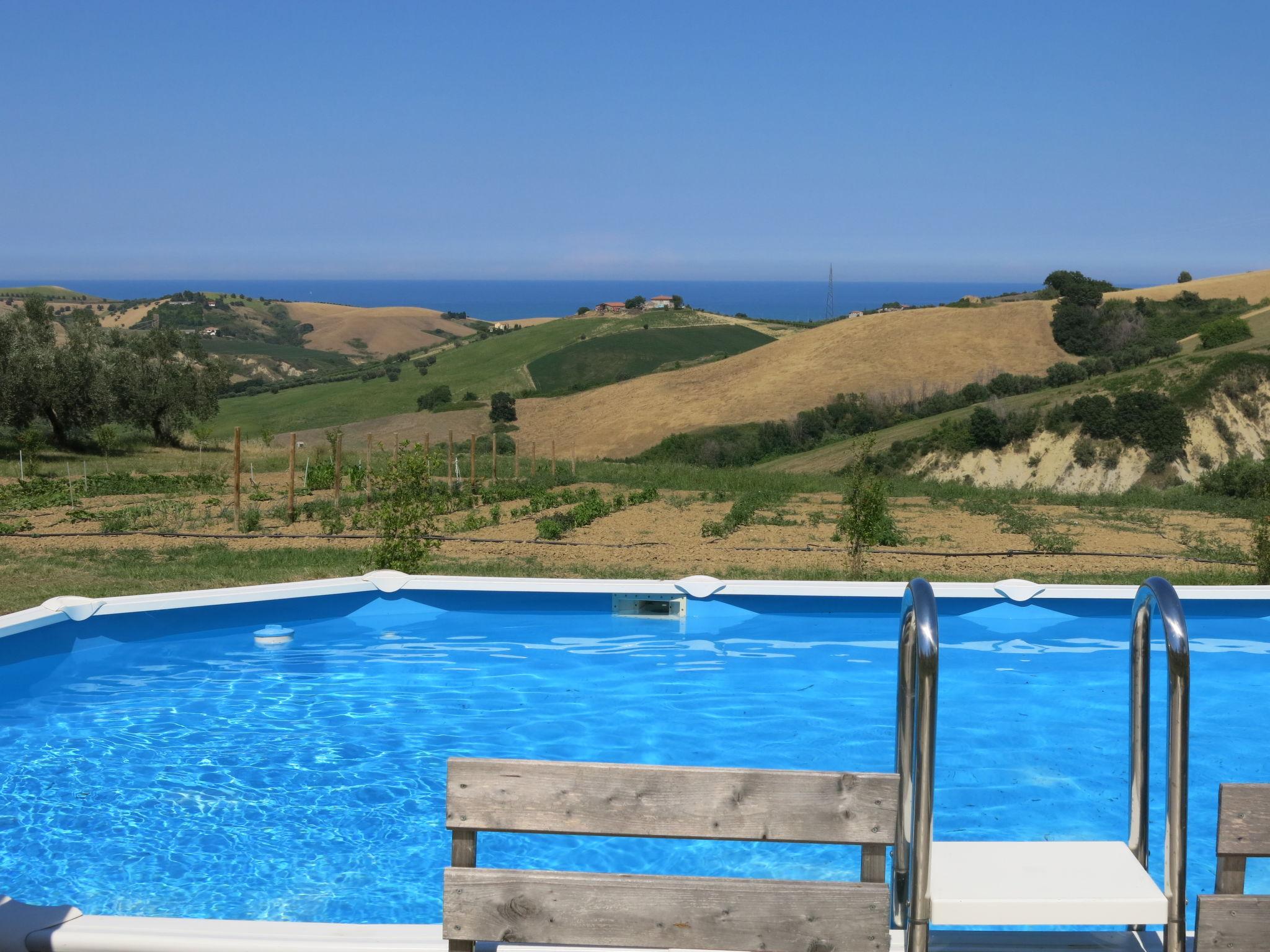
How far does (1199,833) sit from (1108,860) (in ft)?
11.8

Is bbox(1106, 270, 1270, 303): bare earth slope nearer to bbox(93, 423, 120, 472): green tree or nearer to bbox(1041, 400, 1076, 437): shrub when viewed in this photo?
bbox(1041, 400, 1076, 437): shrub

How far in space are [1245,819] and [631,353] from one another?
8159cm

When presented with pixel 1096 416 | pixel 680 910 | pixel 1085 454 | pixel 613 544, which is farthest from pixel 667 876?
pixel 1096 416

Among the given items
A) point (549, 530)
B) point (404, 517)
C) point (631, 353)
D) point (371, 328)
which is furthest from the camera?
point (371, 328)

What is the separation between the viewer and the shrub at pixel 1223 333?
4509cm

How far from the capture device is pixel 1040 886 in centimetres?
337

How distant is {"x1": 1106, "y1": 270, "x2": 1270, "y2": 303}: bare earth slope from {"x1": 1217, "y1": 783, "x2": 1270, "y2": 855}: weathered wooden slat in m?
Result: 62.7

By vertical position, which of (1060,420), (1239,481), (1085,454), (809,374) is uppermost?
(809,374)

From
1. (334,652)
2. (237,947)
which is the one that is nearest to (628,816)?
(237,947)

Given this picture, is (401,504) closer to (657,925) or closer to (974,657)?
(974,657)

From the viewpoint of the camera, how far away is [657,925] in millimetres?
2988

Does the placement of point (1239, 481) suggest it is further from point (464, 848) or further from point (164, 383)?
point (164, 383)

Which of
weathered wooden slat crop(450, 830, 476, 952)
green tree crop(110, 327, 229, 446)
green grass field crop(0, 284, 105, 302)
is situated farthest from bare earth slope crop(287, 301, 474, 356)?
weathered wooden slat crop(450, 830, 476, 952)

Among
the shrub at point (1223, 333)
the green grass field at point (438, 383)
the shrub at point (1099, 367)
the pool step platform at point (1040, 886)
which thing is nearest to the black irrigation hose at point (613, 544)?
the pool step platform at point (1040, 886)
